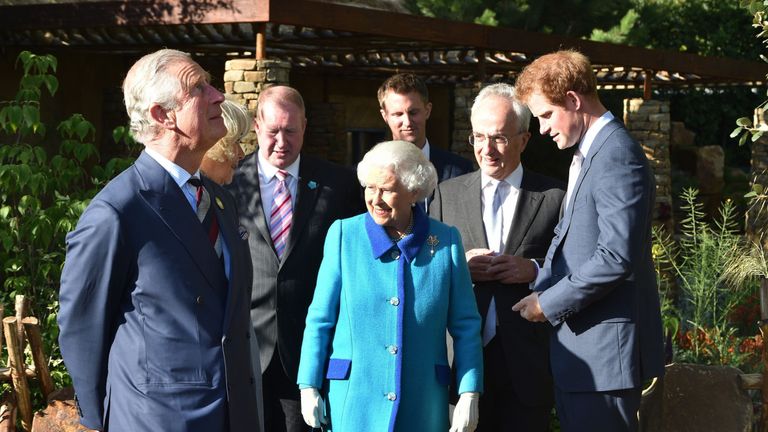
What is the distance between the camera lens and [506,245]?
4.69 metres

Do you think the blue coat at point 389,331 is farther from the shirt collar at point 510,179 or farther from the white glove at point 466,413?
the shirt collar at point 510,179

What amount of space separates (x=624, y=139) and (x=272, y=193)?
5.53ft

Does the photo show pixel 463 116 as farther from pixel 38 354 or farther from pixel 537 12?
pixel 537 12

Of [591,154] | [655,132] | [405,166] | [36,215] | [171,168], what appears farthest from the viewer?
[655,132]

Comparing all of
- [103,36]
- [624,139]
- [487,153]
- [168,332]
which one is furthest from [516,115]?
[103,36]

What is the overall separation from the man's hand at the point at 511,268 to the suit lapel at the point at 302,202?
876mm

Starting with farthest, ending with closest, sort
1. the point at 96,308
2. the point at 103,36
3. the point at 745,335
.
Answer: the point at 103,36, the point at 745,335, the point at 96,308

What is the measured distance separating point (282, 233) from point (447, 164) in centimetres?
103

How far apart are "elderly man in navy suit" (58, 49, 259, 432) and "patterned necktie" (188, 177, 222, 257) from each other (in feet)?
0.03

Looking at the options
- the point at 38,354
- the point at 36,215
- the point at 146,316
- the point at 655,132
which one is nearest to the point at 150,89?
the point at 146,316

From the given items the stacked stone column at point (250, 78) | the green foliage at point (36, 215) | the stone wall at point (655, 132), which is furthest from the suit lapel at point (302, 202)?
the stone wall at point (655, 132)

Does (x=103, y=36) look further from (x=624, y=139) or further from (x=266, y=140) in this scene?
(x=624, y=139)

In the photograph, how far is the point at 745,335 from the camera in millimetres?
8820

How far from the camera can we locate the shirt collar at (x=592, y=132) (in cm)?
401
